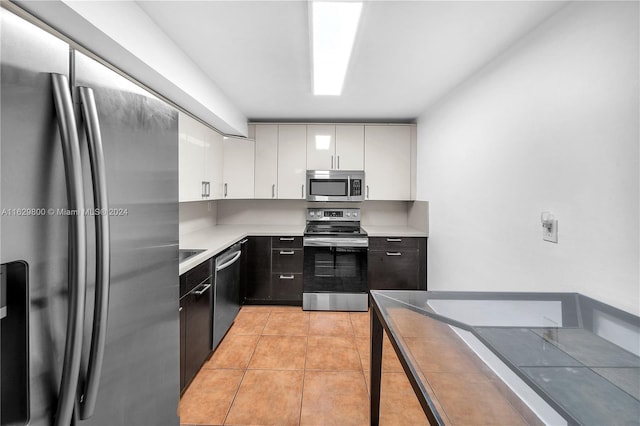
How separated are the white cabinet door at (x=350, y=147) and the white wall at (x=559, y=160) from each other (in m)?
1.47

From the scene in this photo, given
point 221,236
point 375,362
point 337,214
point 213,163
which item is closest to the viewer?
point 375,362

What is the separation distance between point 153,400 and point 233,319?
7.13ft

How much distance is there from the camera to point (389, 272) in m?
3.63

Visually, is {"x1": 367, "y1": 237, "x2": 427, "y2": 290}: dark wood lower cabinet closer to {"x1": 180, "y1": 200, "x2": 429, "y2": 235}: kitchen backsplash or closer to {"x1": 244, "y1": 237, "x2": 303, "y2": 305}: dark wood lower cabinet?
{"x1": 180, "y1": 200, "x2": 429, "y2": 235}: kitchen backsplash

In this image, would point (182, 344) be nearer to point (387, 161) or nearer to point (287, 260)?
point (287, 260)

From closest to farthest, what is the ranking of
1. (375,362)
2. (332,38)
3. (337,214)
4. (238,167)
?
(375,362), (332,38), (238,167), (337,214)

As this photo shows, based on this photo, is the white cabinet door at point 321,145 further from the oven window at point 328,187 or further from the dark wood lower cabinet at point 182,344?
the dark wood lower cabinet at point 182,344

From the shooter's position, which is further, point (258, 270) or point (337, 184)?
point (337, 184)

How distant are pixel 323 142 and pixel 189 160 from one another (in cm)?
179

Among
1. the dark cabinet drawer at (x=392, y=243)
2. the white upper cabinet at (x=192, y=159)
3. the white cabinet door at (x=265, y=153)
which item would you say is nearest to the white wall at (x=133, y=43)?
the white upper cabinet at (x=192, y=159)

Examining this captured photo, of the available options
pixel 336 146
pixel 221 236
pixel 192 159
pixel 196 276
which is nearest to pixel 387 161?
pixel 336 146

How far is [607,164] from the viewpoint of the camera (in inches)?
51.5

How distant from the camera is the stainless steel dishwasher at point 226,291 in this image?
2561 mm

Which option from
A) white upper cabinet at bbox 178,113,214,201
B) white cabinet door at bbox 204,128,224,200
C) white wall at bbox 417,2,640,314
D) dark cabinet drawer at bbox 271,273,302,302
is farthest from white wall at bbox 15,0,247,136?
white wall at bbox 417,2,640,314
